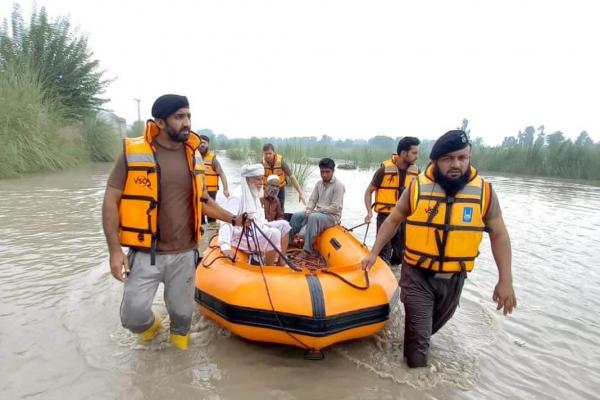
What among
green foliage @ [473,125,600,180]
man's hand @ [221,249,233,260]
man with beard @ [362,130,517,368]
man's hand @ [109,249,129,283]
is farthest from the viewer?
green foliage @ [473,125,600,180]

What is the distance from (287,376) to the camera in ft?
7.97

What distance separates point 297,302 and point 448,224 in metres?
1.11

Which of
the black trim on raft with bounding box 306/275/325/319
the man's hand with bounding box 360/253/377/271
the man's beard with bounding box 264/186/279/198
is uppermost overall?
the man's beard with bounding box 264/186/279/198

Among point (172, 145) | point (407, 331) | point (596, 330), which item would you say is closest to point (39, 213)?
point (172, 145)

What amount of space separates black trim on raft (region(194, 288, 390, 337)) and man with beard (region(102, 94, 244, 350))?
0.31 metres

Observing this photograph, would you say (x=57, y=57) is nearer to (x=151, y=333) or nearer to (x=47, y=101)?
(x=47, y=101)

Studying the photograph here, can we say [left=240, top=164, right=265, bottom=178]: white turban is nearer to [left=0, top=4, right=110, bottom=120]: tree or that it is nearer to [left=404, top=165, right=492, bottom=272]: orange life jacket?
[left=404, top=165, right=492, bottom=272]: orange life jacket

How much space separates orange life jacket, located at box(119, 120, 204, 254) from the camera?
7.11 feet

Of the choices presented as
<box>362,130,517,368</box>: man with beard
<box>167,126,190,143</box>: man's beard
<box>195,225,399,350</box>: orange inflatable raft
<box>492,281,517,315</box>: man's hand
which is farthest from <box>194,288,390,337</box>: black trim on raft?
<box>167,126,190,143</box>: man's beard

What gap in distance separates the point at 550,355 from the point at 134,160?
3.44 meters

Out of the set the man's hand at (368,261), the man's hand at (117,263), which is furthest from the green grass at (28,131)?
the man's hand at (368,261)

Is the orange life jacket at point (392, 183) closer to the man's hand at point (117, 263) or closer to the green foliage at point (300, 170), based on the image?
the man's hand at point (117, 263)

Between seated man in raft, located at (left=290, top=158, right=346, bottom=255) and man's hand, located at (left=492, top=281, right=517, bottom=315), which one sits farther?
seated man in raft, located at (left=290, top=158, right=346, bottom=255)

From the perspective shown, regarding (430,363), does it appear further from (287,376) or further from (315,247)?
(315,247)
